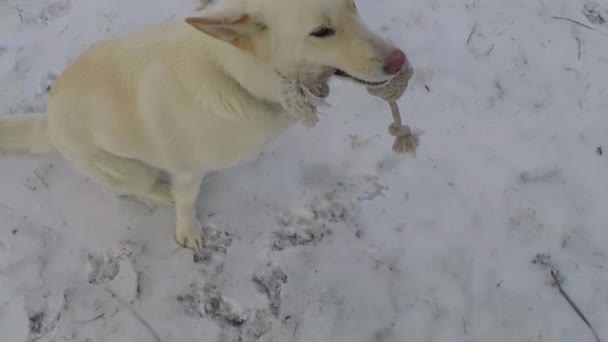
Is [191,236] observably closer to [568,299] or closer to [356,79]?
[356,79]

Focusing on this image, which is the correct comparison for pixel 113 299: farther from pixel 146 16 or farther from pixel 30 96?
pixel 146 16

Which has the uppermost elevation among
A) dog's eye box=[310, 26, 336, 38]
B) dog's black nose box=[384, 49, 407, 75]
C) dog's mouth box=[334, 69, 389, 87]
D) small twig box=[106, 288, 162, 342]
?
dog's eye box=[310, 26, 336, 38]

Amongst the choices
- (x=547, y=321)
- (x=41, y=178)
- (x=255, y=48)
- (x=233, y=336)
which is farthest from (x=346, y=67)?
(x=41, y=178)

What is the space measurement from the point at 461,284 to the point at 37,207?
2316mm

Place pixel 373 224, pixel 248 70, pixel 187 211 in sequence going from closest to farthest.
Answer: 1. pixel 248 70
2. pixel 187 211
3. pixel 373 224

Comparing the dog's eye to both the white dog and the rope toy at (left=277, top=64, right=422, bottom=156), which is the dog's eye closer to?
the white dog

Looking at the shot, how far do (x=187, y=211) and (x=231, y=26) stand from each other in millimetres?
1302

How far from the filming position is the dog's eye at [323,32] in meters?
1.99

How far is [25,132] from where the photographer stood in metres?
2.99

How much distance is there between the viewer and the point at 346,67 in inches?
81.6

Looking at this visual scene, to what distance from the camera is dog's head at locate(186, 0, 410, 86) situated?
6.40ft

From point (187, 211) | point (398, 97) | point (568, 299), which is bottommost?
point (568, 299)

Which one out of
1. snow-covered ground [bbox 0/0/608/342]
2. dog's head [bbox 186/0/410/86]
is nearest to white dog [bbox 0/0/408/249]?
dog's head [bbox 186/0/410/86]

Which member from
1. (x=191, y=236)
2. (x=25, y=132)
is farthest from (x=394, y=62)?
(x=25, y=132)
